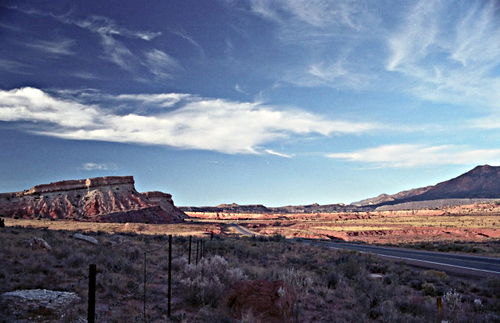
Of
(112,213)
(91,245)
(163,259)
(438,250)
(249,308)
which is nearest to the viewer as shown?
(249,308)

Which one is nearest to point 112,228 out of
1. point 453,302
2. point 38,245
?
point 38,245

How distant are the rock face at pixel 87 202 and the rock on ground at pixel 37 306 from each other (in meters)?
64.9

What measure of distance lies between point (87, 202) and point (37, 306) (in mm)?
76313

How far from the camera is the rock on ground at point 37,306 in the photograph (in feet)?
26.0

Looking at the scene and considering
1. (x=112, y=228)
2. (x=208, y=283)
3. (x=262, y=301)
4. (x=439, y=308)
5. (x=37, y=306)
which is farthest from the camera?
(x=112, y=228)

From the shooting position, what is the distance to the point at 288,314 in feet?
28.6

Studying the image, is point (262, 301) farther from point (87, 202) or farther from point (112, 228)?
point (87, 202)

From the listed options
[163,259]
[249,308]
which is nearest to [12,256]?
[163,259]

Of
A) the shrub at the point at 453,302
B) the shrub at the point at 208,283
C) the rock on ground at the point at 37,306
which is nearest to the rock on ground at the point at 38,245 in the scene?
the shrub at the point at 208,283

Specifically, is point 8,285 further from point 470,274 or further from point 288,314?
point 470,274

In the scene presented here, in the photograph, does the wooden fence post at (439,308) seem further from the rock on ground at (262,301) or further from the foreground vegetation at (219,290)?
the rock on ground at (262,301)

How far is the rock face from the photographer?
72750mm

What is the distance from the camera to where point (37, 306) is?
855 centimetres

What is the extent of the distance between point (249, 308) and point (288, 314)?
3.35ft
